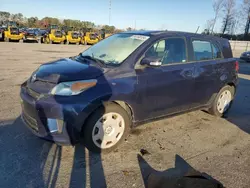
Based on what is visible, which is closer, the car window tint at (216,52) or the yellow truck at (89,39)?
the car window tint at (216,52)

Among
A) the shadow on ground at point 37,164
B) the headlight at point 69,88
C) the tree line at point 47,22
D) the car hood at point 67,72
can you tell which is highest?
the tree line at point 47,22

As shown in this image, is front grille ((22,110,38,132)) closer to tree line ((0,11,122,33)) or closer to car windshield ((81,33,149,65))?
car windshield ((81,33,149,65))

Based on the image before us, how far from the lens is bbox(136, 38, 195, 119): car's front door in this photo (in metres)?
3.75

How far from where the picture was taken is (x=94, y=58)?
158 inches

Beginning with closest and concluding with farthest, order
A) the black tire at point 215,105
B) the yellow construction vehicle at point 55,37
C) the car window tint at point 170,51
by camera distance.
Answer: the car window tint at point 170,51
the black tire at point 215,105
the yellow construction vehicle at point 55,37

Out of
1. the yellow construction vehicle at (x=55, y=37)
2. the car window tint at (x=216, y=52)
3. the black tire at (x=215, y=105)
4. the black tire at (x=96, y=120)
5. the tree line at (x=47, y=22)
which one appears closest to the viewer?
the black tire at (x=96, y=120)

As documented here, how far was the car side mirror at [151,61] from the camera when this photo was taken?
142 inches

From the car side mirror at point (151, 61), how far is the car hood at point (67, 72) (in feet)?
2.09

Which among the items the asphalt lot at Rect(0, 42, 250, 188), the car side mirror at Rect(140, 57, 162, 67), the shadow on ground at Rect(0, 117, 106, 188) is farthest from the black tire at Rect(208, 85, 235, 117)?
the shadow on ground at Rect(0, 117, 106, 188)

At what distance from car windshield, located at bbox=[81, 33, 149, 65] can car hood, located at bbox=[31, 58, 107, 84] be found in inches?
13.8

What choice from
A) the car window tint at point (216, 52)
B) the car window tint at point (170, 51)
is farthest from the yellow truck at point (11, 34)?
the car window tint at point (170, 51)

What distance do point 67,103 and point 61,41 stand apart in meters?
25.9

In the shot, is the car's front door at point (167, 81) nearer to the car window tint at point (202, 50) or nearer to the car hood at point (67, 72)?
the car window tint at point (202, 50)

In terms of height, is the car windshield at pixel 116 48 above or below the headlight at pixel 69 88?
above
